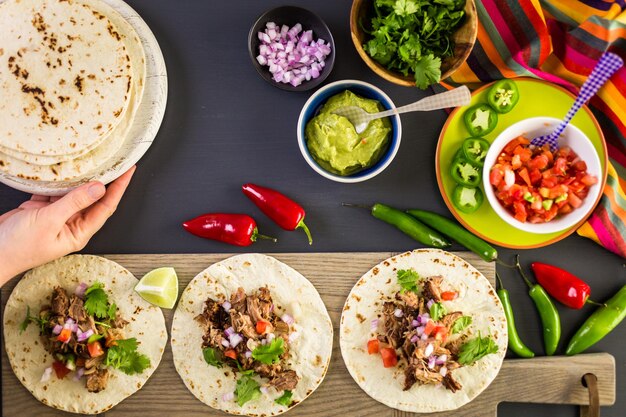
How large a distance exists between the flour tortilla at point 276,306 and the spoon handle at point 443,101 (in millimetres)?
1130

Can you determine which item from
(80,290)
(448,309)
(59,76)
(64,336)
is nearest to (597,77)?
(448,309)

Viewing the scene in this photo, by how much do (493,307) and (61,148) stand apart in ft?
8.54

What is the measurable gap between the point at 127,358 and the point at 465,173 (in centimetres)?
227

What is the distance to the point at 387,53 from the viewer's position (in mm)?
3029

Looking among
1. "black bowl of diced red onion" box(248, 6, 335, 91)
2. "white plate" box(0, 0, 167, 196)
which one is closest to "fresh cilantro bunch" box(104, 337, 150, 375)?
"white plate" box(0, 0, 167, 196)

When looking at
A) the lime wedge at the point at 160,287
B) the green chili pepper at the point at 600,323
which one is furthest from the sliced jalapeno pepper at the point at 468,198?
the lime wedge at the point at 160,287

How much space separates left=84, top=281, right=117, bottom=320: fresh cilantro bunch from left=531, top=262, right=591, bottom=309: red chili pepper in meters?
2.57

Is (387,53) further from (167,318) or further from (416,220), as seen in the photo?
(167,318)

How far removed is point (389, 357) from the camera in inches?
128

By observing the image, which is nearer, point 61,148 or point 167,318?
point 61,148

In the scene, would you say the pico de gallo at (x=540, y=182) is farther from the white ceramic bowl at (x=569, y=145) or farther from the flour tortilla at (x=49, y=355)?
the flour tortilla at (x=49, y=355)

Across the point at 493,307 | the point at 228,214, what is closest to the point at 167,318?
the point at 228,214

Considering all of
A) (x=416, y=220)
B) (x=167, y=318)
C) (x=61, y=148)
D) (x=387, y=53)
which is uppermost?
(x=387, y=53)

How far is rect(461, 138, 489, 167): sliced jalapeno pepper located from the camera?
321cm
